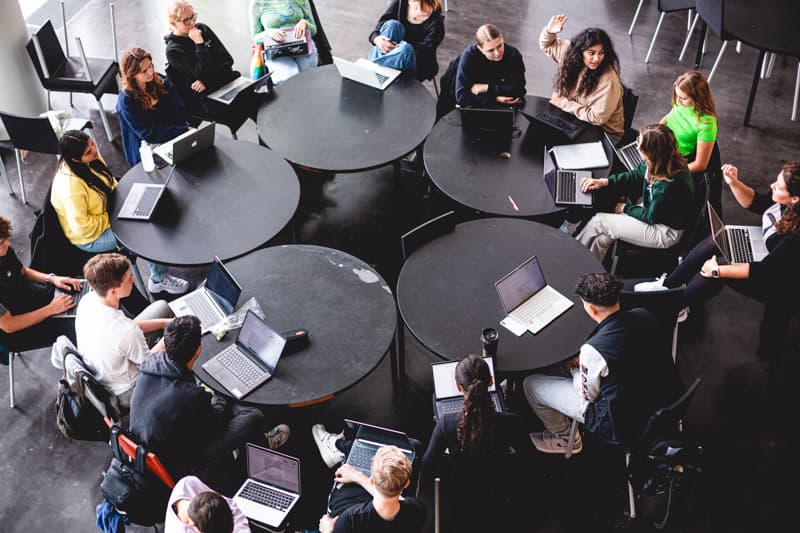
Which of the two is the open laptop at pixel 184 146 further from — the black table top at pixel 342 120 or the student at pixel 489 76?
the student at pixel 489 76

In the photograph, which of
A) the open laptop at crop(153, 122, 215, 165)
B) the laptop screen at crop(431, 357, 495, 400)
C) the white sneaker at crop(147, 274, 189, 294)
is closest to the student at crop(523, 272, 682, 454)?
the laptop screen at crop(431, 357, 495, 400)

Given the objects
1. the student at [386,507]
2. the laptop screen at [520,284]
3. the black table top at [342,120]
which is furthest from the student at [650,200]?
the student at [386,507]

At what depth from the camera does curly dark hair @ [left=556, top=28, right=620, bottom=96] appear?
213 inches

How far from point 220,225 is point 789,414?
4.09 meters

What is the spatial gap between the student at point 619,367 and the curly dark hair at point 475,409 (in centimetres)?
64

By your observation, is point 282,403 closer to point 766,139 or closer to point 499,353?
point 499,353

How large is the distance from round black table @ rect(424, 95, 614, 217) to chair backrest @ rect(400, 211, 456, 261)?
260 millimetres

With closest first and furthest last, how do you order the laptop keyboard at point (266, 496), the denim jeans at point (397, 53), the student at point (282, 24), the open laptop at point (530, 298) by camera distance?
the laptop keyboard at point (266, 496)
the open laptop at point (530, 298)
the denim jeans at point (397, 53)
the student at point (282, 24)

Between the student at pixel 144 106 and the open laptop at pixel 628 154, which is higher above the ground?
the student at pixel 144 106

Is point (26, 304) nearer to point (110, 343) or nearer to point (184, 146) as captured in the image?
point (110, 343)

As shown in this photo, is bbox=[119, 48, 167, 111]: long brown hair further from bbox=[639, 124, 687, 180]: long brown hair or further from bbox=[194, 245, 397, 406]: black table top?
bbox=[639, 124, 687, 180]: long brown hair

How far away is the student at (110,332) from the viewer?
3.98 m

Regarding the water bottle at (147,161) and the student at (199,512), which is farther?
the water bottle at (147,161)

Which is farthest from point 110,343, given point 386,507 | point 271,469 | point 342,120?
point 342,120
